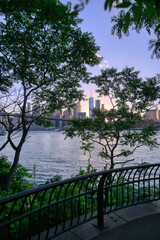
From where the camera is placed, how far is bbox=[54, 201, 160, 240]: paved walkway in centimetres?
289

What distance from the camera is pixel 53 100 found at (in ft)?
28.4

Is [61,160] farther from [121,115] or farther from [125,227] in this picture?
[125,227]

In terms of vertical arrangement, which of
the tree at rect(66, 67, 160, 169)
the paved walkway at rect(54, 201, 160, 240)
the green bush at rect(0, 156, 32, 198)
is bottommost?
the green bush at rect(0, 156, 32, 198)

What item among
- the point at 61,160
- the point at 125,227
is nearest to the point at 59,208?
the point at 125,227

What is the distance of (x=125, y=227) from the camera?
3154 mm

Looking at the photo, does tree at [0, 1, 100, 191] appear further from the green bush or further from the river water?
the river water

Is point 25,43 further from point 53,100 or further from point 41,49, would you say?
point 53,100

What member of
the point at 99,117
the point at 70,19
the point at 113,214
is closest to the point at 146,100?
the point at 99,117

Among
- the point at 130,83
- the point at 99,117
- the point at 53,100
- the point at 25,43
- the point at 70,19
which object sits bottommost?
the point at 99,117

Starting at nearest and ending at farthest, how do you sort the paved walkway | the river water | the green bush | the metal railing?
the metal railing, the paved walkway, the green bush, the river water

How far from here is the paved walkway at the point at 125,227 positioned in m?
2.89

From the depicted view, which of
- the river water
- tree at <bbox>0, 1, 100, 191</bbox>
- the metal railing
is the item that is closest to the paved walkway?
the metal railing

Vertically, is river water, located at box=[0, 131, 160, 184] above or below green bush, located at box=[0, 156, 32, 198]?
below

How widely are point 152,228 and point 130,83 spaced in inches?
319
